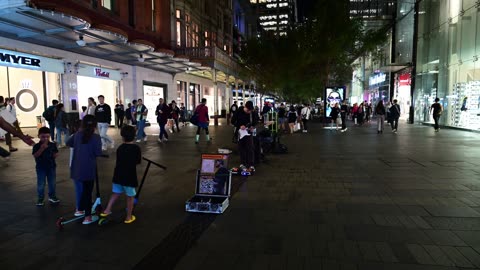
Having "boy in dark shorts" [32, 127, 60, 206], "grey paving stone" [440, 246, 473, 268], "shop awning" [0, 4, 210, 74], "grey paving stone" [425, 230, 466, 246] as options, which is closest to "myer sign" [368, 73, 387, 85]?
"shop awning" [0, 4, 210, 74]

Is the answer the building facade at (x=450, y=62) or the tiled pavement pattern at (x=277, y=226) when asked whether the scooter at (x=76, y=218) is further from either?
the building facade at (x=450, y=62)

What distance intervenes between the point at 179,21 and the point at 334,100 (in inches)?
590

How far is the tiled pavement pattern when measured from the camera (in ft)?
12.5

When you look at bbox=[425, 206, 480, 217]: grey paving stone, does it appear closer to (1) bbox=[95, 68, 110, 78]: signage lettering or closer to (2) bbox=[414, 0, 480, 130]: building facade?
(2) bbox=[414, 0, 480, 130]: building facade

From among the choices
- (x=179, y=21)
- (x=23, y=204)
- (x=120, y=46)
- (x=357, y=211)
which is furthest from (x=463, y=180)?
(x=179, y=21)

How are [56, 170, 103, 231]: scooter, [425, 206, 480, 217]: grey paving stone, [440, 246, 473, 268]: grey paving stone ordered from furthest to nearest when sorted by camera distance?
[425, 206, 480, 217]: grey paving stone < [56, 170, 103, 231]: scooter < [440, 246, 473, 268]: grey paving stone

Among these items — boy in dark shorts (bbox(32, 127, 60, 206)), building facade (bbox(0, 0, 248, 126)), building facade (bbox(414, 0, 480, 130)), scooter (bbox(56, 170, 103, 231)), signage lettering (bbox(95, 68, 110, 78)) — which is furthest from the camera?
signage lettering (bbox(95, 68, 110, 78))

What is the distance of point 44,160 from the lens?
5.71m

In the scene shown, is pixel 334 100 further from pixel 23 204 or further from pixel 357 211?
pixel 23 204

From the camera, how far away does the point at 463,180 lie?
748cm

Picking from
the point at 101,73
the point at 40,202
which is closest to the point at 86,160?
the point at 40,202

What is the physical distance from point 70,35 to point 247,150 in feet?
33.6

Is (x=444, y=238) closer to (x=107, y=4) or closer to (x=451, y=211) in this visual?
(x=451, y=211)

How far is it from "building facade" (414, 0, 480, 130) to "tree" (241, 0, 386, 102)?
192 inches
